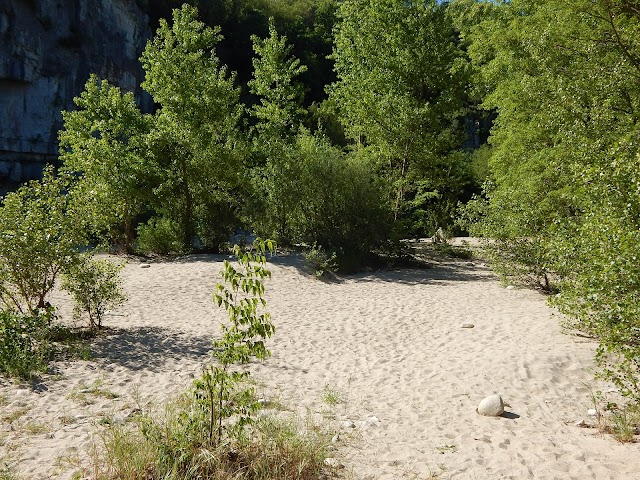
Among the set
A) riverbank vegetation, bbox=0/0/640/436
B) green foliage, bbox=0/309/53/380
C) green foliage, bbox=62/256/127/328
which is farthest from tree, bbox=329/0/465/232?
green foliage, bbox=0/309/53/380

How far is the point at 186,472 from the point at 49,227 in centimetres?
476

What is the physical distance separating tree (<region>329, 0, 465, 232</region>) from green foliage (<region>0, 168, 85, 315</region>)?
1148 cm

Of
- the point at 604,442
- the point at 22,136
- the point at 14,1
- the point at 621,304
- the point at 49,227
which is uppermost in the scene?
the point at 14,1

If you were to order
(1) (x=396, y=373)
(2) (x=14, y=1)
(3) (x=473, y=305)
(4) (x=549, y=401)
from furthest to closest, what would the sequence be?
(2) (x=14, y=1) < (3) (x=473, y=305) < (1) (x=396, y=373) < (4) (x=549, y=401)

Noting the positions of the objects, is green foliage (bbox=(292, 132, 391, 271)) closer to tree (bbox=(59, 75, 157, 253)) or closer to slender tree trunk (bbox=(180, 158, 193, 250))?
slender tree trunk (bbox=(180, 158, 193, 250))

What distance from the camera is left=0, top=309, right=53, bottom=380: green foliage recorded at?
565 cm

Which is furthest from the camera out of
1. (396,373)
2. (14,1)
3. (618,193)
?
(14,1)

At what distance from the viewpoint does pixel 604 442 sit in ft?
14.3

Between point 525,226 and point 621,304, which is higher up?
point 525,226

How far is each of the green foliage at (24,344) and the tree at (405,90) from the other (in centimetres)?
1236

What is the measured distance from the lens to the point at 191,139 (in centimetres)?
1664

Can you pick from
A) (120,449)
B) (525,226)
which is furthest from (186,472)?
(525,226)

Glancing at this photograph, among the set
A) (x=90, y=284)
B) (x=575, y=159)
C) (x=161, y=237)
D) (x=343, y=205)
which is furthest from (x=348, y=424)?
(x=161, y=237)

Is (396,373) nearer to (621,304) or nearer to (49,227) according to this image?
(621,304)
